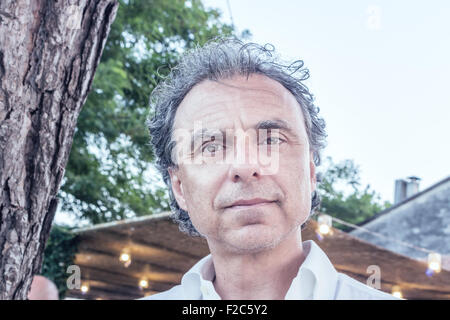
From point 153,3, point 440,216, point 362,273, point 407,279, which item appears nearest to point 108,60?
point 153,3

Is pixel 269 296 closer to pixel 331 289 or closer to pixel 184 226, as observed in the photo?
pixel 331 289

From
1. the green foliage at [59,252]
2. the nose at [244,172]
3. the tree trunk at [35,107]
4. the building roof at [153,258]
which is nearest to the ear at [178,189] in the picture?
the nose at [244,172]

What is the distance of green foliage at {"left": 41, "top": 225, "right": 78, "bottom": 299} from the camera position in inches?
99.3

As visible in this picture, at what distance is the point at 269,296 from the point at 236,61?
0.34m

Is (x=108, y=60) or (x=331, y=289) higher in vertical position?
(x=108, y=60)

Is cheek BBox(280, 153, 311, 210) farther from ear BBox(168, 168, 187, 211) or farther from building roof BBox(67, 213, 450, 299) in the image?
building roof BBox(67, 213, 450, 299)

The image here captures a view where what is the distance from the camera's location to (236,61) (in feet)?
2.44

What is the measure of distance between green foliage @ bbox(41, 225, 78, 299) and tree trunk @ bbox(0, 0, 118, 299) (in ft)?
4.64

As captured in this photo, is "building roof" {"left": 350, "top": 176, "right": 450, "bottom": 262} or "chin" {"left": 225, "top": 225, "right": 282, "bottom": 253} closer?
"chin" {"left": 225, "top": 225, "right": 282, "bottom": 253}

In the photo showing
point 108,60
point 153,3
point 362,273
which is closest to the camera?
point 362,273

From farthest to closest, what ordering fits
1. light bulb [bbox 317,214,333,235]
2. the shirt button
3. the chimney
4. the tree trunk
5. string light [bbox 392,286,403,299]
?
string light [bbox 392,286,403,299], light bulb [bbox 317,214,333,235], the chimney, the tree trunk, the shirt button

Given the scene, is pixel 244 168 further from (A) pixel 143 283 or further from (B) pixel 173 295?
(A) pixel 143 283

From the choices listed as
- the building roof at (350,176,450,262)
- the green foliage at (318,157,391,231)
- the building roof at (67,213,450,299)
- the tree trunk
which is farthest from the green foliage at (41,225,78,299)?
→ the building roof at (350,176,450,262)

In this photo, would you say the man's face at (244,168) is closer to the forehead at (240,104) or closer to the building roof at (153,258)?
the forehead at (240,104)
